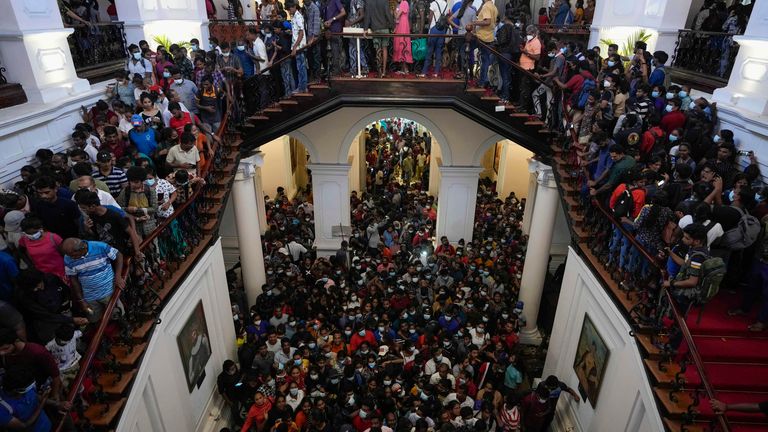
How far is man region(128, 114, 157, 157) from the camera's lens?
6.48m

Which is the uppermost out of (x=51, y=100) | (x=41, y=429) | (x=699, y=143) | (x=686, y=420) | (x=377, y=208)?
(x=51, y=100)

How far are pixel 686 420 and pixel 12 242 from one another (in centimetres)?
636

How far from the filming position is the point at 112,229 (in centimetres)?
475

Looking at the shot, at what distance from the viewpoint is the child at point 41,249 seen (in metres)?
4.02

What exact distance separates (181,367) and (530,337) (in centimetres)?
713

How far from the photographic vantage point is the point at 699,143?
245 inches

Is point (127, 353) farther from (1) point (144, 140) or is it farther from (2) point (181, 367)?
(1) point (144, 140)

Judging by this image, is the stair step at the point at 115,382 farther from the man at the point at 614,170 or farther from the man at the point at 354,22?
the man at the point at 354,22

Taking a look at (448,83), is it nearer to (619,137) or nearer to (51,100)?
(619,137)

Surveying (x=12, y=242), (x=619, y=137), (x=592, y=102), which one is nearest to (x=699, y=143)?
(x=619, y=137)

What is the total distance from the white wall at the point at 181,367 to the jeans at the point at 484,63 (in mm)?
5513

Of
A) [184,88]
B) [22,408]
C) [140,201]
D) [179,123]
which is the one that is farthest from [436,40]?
[22,408]

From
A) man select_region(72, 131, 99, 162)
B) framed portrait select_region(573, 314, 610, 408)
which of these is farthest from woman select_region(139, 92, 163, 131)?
framed portrait select_region(573, 314, 610, 408)

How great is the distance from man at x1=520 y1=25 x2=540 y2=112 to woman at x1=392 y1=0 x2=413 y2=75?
2129mm
